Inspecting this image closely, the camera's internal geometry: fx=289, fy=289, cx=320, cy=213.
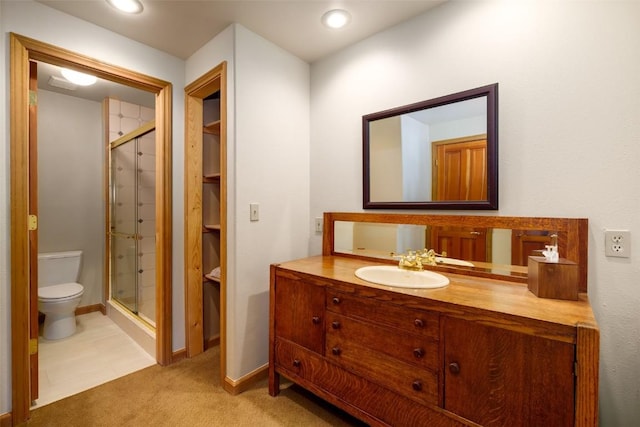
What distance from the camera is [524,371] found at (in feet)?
3.35

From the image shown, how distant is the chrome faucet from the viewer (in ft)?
5.47

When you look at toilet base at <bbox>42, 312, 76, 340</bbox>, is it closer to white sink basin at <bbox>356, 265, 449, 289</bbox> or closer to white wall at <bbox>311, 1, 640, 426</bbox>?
white sink basin at <bbox>356, 265, 449, 289</bbox>

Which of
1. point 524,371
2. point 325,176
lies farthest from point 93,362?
point 524,371

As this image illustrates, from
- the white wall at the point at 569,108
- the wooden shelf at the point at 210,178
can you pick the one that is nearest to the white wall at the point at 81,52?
the wooden shelf at the point at 210,178

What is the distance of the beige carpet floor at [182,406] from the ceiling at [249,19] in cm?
235

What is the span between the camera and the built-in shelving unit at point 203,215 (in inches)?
88.3

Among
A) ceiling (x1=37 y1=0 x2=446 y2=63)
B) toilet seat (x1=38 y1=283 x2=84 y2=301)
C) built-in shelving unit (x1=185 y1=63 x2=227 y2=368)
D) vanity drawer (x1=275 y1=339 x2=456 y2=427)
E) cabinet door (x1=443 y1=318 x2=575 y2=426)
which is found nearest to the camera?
cabinet door (x1=443 y1=318 x2=575 y2=426)

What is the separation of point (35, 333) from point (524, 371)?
258 centimetres

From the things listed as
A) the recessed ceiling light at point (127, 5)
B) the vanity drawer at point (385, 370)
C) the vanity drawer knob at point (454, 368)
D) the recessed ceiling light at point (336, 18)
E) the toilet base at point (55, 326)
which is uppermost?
the recessed ceiling light at point (336, 18)

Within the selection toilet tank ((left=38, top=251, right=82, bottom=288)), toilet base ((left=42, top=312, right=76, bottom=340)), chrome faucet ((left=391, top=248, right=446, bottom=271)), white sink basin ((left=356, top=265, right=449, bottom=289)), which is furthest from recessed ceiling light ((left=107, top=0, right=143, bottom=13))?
toilet base ((left=42, top=312, right=76, bottom=340))

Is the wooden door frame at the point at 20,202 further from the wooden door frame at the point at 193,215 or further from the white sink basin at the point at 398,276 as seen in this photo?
the white sink basin at the point at 398,276

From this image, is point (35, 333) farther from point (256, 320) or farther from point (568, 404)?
point (568, 404)

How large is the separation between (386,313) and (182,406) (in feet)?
4.56

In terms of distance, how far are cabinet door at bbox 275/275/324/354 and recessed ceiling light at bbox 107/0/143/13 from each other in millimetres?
1776
